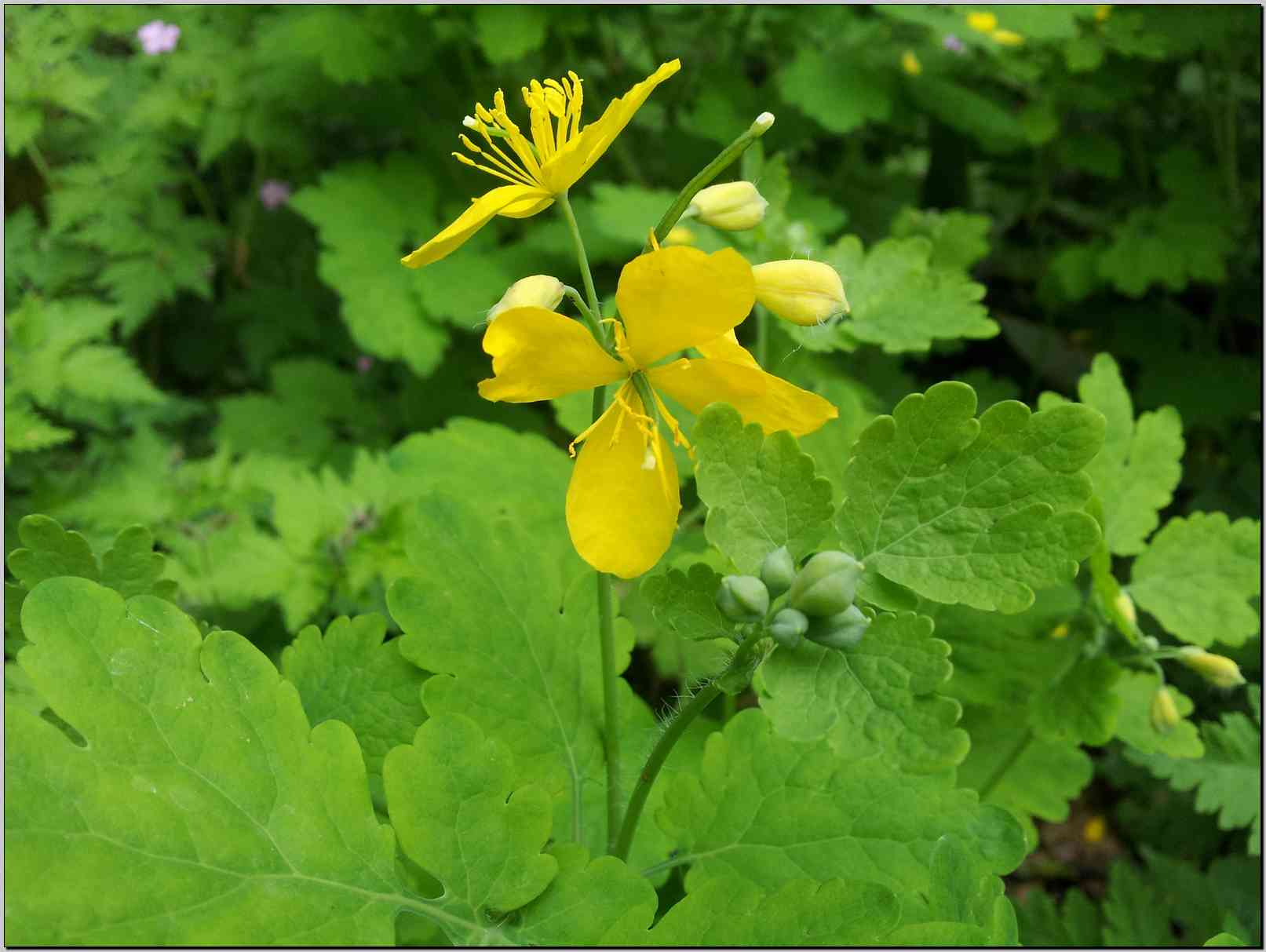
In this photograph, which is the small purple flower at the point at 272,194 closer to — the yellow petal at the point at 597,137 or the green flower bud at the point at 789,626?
the yellow petal at the point at 597,137

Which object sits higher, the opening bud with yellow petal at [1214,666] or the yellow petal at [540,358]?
the yellow petal at [540,358]

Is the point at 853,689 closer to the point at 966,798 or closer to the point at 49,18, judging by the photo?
the point at 966,798

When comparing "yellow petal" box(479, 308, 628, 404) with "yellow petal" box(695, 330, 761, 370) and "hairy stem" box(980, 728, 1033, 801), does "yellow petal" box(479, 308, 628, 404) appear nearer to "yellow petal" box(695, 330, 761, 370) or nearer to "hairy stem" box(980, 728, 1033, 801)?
"yellow petal" box(695, 330, 761, 370)

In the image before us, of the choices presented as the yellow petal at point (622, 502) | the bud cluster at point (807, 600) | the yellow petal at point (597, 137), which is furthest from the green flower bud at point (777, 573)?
the yellow petal at point (597, 137)

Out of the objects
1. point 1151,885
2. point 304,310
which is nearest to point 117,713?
point 1151,885

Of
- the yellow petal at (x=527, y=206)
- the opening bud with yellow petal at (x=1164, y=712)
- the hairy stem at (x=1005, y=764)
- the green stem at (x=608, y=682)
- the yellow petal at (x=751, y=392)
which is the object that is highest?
the yellow petal at (x=527, y=206)

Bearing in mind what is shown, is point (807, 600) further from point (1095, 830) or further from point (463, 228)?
point (1095, 830)
